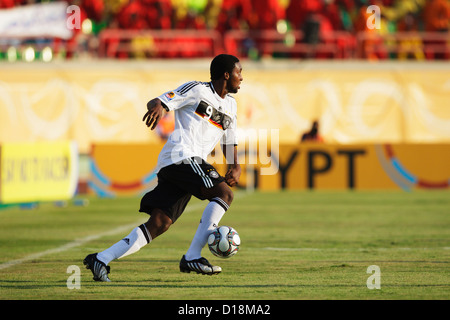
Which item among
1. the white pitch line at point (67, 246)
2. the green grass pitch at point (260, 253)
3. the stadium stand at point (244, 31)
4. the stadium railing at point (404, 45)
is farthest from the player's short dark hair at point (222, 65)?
the stadium railing at point (404, 45)

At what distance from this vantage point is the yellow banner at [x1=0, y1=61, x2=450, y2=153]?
27031 mm

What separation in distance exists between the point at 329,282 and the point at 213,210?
4.00ft

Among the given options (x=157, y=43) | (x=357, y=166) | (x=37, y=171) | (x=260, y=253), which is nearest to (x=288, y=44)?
(x=157, y=43)

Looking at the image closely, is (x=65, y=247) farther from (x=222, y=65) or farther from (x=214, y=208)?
(x=222, y=65)

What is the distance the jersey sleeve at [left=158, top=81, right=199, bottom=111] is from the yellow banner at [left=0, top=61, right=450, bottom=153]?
19.4 metres

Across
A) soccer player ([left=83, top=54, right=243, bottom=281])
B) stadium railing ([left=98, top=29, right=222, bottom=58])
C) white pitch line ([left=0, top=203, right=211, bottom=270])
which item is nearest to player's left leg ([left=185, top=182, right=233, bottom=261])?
soccer player ([left=83, top=54, right=243, bottom=281])

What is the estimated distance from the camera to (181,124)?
7.70 meters

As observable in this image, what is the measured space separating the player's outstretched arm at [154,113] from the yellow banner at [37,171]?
10575 mm

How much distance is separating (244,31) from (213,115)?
20.1 metres

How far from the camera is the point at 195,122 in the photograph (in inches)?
303

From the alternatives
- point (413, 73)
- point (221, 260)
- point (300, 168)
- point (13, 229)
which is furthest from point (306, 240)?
point (413, 73)

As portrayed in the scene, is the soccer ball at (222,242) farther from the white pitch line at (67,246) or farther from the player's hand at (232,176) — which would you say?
the white pitch line at (67,246)

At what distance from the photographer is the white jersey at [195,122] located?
761 cm

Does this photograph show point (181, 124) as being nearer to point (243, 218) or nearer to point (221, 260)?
point (221, 260)
